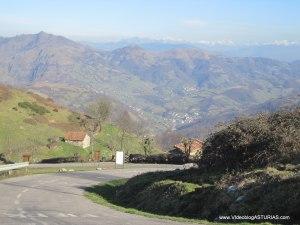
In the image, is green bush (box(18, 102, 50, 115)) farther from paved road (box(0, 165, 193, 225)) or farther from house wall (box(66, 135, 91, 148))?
paved road (box(0, 165, 193, 225))

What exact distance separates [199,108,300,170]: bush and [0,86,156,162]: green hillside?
67650 millimetres

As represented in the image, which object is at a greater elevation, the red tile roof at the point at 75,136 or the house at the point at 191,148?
the red tile roof at the point at 75,136

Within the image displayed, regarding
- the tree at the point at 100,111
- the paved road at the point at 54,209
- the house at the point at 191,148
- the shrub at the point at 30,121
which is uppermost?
the tree at the point at 100,111

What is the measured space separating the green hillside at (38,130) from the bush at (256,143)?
67.6 m

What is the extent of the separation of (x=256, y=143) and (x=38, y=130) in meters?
92.9

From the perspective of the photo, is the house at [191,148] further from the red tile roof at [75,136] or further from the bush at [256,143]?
the bush at [256,143]

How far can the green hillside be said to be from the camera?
10275 centimetres

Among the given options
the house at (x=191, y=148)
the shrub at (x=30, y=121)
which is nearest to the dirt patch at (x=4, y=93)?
the shrub at (x=30, y=121)

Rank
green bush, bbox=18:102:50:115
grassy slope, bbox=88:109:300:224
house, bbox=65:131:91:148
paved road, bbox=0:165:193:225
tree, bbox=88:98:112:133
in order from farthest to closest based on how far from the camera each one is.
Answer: tree, bbox=88:98:112:133 → green bush, bbox=18:102:50:115 → house, bbox=65:131:91:148 → grassy slope, bbox=88:109:300:224 → paved road, bbox=0:165:193:225

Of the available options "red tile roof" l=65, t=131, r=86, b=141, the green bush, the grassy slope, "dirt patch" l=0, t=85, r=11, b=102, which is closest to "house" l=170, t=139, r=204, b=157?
"red tile roof" l=65, t=131, r=86, b=141

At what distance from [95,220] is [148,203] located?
8.81 metres

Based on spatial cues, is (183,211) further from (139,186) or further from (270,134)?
(139,186)

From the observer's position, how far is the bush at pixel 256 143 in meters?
26.2

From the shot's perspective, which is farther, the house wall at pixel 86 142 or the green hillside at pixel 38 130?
the house wall at pixel 86 142
